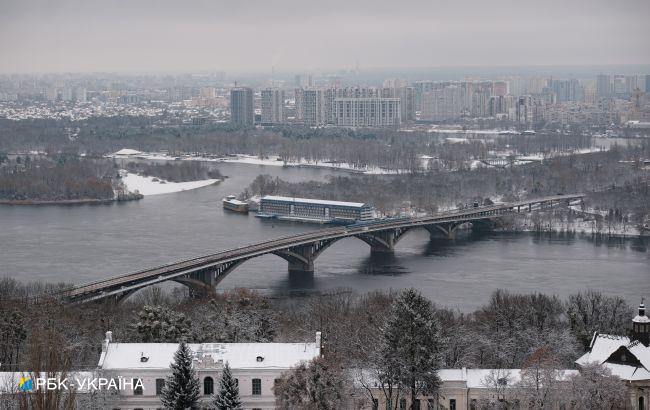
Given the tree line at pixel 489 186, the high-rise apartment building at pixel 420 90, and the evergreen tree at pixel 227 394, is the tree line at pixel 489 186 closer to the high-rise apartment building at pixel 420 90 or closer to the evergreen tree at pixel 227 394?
the evergreen tree at pixel 227 394

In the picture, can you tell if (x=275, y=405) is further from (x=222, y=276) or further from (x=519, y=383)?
(x=222, y=276)

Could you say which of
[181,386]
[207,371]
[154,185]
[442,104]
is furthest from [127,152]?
[181,386]

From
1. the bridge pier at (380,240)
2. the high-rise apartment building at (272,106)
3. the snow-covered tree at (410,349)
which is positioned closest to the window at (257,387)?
the snow-covered tree at (410,349)

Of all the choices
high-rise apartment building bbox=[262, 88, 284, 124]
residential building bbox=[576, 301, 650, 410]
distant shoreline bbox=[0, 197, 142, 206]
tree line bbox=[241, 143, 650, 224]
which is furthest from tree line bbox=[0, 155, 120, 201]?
high-rise apartment building bbox=[262, 88, 284, 124]

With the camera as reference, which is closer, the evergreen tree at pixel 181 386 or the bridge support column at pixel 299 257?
the evergreen tree at pixel 181 386

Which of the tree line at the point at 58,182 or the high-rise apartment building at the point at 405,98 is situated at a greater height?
the high-rise apartment building at the point at 405,98

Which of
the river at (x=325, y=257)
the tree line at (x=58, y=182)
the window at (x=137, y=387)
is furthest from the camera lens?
the tree line at (x=58, y=182)
